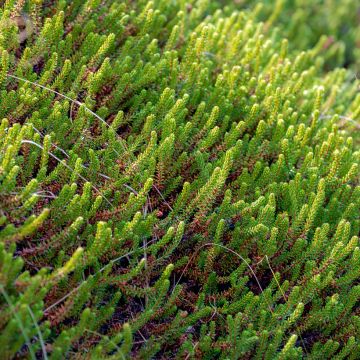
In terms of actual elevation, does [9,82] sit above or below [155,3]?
below

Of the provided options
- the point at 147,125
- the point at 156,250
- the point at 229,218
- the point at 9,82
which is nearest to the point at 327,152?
the point at 229,218

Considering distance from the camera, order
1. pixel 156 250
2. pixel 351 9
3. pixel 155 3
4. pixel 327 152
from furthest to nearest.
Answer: pixel 351 9, pixel 155 3, pixel 327 152, pixel 156 250

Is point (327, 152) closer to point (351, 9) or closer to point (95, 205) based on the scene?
point (95, 205)

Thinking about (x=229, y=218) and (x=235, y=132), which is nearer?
(x=229, y=218)

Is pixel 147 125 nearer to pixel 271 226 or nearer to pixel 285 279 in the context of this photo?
pixel 271 226

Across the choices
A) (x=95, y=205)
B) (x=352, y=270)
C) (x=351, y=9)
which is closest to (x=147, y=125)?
(x=95, y=205)

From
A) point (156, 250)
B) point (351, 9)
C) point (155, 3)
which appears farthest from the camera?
point (351, 9)

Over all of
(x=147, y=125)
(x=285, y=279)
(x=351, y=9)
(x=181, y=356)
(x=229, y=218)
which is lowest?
(x=181, y=356)
